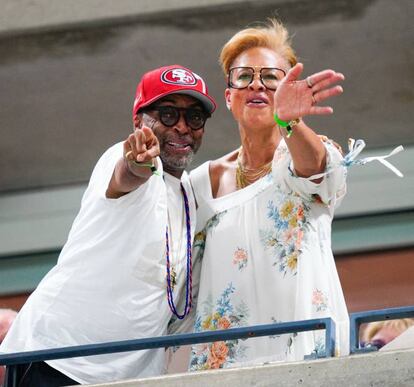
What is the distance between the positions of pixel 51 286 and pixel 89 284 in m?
0.10

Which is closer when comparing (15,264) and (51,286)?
(51,286)

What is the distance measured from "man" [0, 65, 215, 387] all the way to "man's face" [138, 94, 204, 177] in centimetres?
7

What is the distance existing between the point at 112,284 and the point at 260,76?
75 cm

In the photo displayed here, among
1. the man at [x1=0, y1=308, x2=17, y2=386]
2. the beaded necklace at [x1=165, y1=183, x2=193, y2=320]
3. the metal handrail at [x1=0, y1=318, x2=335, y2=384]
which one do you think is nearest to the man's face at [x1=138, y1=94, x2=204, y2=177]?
the beaded necklace at [x1=165, y1=183, x2=193, y2=320]

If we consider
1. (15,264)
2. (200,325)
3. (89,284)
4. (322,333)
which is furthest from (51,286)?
(15,264)

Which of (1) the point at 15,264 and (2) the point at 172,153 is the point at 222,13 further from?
(2) the point at 172,153

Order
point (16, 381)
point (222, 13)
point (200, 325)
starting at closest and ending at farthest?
point (16, 381), point (200, 325), point (222, 13)

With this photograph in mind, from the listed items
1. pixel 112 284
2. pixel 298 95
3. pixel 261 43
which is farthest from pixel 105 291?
pixel 261 43

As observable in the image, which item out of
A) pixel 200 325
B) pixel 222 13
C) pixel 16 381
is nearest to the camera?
pixel 16 381

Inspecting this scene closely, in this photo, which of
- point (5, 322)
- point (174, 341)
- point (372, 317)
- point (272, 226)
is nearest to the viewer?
point (372, 317)

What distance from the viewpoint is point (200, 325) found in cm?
368

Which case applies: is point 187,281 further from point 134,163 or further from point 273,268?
point 134,163

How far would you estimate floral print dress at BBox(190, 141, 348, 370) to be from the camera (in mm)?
3562

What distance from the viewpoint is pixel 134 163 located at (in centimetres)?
341
